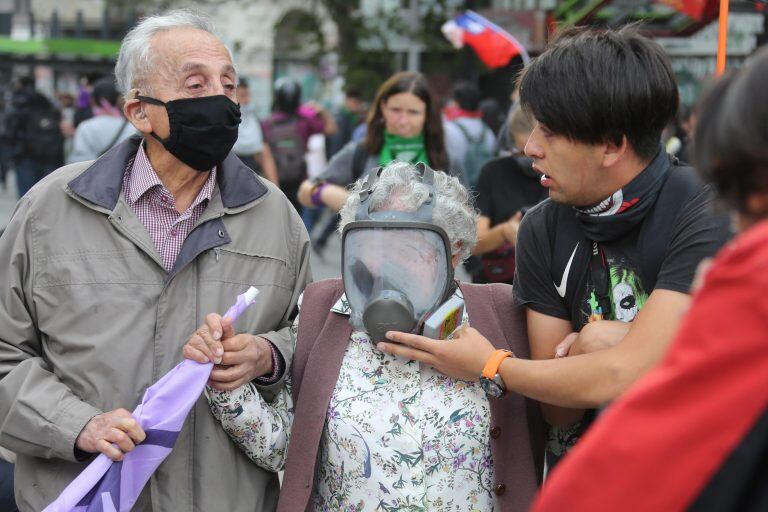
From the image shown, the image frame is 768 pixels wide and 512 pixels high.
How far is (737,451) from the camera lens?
1140 mm

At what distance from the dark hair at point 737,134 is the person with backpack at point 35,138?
45.1 feet

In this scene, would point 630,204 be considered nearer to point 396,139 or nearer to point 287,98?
point 396,139

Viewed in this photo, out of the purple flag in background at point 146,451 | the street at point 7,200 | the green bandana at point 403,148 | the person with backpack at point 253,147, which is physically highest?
the purple flag in background at point 146,451

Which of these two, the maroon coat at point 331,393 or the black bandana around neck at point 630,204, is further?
the maroon coat at point 331,393

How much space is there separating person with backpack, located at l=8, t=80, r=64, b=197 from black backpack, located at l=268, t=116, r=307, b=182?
5370mm

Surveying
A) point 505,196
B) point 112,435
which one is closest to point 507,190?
point 505,196

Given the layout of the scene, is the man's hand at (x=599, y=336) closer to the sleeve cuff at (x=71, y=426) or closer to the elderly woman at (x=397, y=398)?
the elderly woman at (x=397, y=398)

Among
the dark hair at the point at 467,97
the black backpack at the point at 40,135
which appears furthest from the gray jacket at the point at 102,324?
the black backpack at the point at 40,135

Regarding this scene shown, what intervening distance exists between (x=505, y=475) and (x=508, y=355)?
12.4 inches

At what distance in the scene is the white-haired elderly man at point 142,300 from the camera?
245 centimetres

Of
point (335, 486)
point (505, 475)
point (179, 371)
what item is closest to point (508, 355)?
point (505, 475)

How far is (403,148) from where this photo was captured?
5.61 metres

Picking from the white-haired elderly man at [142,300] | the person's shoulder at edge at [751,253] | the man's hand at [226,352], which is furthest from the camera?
the white-haired elderly man at [142,300]

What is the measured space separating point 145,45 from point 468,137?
5208mm
